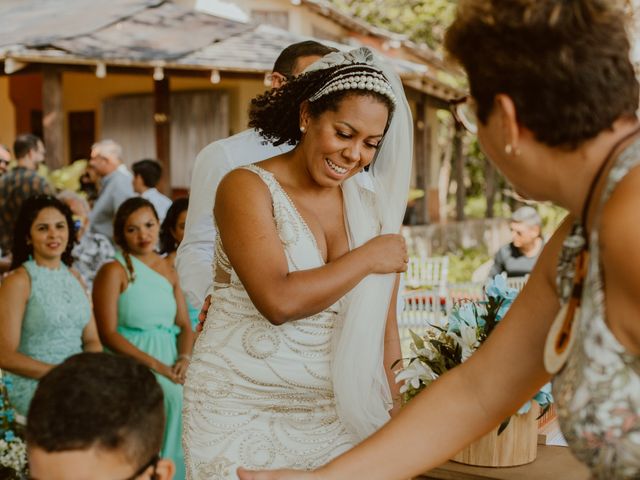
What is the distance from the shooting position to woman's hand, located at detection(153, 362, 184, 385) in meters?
6.09

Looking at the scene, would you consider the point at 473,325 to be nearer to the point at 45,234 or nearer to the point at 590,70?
the point at 590,70

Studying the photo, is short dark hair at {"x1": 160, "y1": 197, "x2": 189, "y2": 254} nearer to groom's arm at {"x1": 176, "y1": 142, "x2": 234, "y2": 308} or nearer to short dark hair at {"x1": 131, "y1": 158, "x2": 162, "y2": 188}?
short dark hair at {"x1": 131, "y1": 158, "x2": 162, "y2": 188}

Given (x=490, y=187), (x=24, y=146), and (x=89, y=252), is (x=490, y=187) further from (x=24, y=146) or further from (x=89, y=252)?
(x=89, y=252)

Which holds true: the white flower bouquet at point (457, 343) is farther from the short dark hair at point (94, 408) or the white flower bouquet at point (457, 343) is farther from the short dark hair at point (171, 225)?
the short dark hair at point (171, 225)

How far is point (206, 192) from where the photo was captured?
3.77m

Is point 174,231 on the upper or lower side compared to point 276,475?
lower

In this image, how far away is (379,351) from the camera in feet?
9.59

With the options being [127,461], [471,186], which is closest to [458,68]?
[127,461]

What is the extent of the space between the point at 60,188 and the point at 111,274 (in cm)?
529

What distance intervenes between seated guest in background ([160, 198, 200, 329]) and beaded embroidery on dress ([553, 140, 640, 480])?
5199 mm

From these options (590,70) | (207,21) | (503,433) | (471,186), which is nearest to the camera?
(590,70)

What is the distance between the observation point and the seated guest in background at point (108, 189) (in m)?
9.48

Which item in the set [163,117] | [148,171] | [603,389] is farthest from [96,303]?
[163,117]

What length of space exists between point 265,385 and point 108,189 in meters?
7.07
